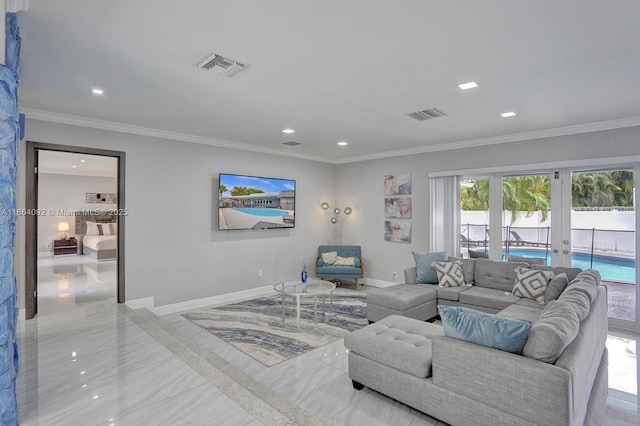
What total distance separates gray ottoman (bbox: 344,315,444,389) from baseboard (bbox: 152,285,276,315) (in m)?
3.25

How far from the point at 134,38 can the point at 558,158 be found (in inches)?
205

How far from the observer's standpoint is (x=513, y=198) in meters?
5.31

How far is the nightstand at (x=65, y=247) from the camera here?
1020cm

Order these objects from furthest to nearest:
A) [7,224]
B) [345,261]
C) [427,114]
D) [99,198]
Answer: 1. [99,198]
2. [345,261]
3. [427,114]
4. [7,224]

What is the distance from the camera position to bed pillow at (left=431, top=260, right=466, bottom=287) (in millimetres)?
4734

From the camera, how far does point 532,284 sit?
413 centimetres

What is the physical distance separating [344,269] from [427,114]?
11.0 ft

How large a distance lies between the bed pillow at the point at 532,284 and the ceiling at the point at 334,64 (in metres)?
1.91

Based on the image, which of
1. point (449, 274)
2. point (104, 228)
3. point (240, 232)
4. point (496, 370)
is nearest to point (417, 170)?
point (449, 274)

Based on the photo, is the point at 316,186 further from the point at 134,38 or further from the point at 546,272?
the point at 134,38

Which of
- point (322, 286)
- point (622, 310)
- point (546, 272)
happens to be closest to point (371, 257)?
point (322, 286)

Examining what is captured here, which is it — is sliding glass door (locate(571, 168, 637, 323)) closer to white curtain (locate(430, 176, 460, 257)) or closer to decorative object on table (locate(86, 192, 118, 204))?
white curtain (locate(430, 176, 460, 257))

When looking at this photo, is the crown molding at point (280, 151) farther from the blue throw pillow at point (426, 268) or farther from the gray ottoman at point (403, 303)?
the gray ottoman at point (403, 303)

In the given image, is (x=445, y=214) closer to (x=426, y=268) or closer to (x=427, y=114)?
(x=426, y=268)
